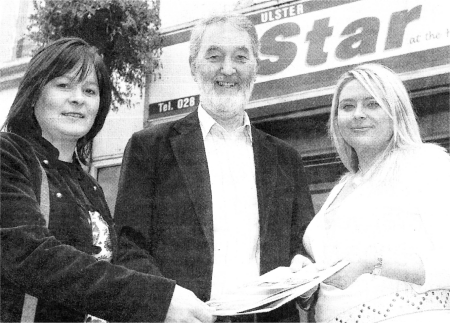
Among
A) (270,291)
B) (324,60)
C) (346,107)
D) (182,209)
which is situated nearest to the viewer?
(270,291)

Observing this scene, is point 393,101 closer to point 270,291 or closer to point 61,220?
point 270,291

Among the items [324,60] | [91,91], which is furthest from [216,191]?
[324,60]

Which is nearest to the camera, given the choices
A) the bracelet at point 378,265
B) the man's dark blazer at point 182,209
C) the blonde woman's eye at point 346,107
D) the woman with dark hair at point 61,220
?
the woman with dark hair at point 61,220

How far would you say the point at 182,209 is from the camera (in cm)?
204

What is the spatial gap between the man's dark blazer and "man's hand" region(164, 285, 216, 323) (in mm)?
343

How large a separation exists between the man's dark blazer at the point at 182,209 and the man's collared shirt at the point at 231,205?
0.12 ft

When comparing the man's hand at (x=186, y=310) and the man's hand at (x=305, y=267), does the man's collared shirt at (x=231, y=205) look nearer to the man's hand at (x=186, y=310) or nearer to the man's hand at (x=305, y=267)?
the man's hand at (x=305, y=267)

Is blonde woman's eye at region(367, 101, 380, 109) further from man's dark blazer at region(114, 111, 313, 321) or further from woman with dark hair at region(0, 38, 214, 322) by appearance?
woman with dark hair at region(0, 38, 214, 322)

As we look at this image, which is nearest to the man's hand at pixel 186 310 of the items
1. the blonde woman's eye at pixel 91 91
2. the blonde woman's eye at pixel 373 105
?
the blonde woman's eye at pixel 91 91

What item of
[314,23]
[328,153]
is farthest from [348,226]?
[314,23]

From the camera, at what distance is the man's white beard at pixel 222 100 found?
230 centimetres

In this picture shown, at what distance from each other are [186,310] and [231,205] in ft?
2.20

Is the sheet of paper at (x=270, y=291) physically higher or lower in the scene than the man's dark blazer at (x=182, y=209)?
lower

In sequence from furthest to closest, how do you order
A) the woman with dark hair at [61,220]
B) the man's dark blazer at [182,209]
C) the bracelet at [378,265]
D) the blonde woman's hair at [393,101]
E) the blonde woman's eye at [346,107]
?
1. the blonde woman's eye at [346,107]
2. the blonde woman's hair at [393,101]
3. the man's dark blazer at [182,209]
4. the bracelet at [378,265]
5. the woman with dark hair at [61,220]
